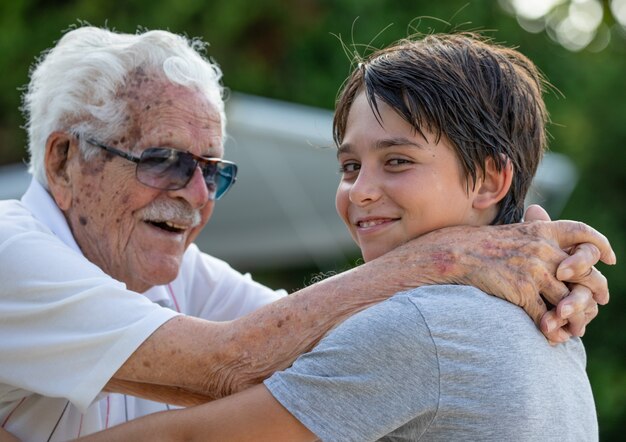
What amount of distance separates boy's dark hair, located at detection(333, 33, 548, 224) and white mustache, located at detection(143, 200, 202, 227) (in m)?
0.79

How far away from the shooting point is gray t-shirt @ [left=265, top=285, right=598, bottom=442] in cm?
225

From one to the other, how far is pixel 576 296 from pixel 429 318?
503mm

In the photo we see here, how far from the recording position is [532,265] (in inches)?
98.8

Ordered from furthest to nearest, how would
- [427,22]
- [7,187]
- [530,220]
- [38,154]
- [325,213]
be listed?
[427,22] → [325,213] → [7,187] → [38,154] → [530,220]

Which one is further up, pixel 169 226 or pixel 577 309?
pixel 577 309

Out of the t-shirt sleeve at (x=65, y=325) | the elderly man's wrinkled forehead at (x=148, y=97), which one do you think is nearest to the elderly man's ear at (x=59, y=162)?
the elderly man's wrinkled forehead at (x=148, y=97)

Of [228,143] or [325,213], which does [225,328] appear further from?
[325,213]

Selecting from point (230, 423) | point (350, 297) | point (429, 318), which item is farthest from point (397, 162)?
point (230, 423)

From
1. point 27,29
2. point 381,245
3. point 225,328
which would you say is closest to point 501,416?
point 381,245

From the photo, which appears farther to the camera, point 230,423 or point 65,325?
point 65,325

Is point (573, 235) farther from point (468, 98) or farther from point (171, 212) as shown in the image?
point (171, 212)

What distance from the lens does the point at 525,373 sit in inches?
90.9

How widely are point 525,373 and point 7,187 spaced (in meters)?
6.09

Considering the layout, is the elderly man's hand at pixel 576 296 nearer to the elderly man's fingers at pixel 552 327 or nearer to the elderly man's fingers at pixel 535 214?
the elderly man's fingers at pixel 552 327
